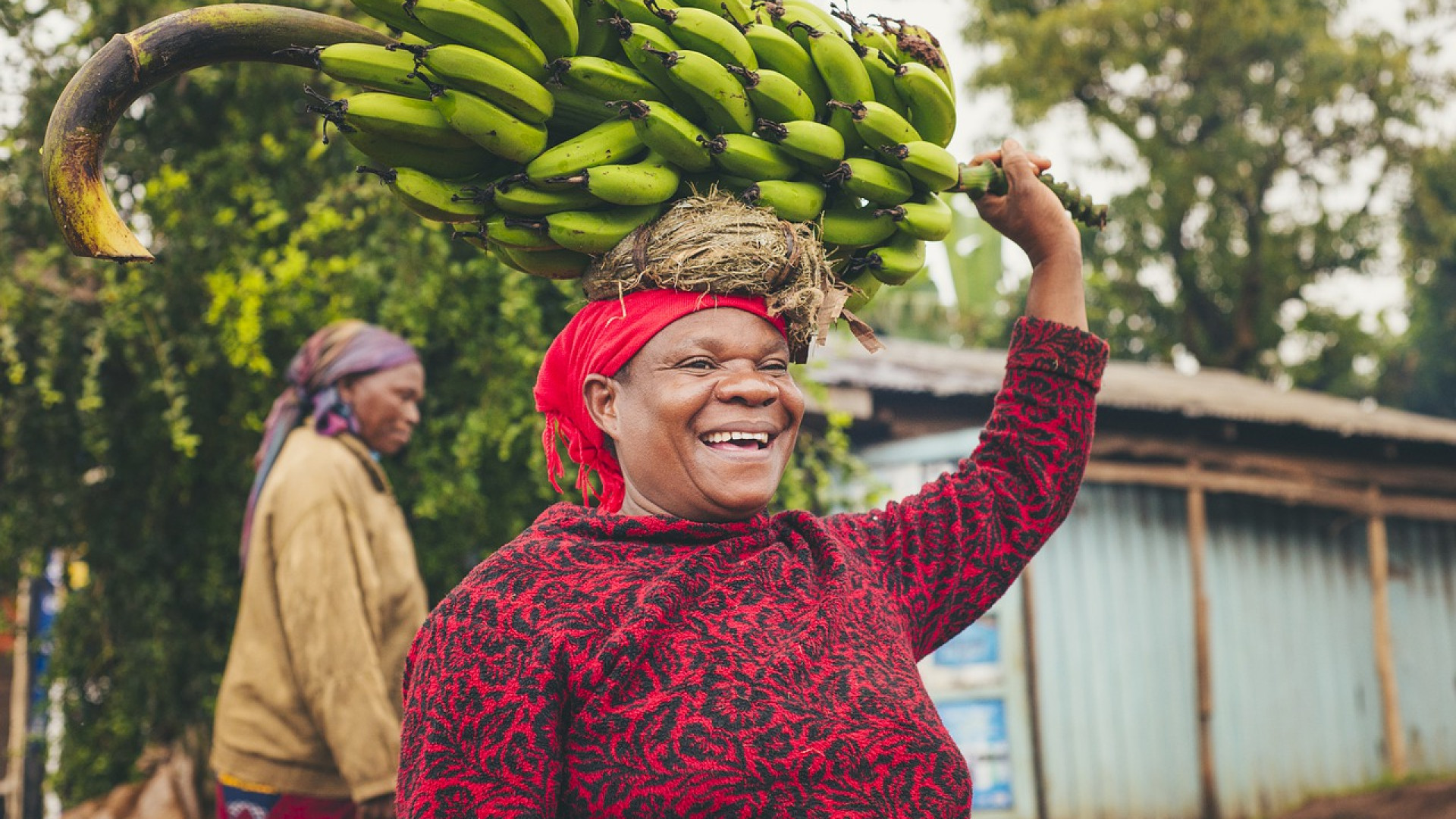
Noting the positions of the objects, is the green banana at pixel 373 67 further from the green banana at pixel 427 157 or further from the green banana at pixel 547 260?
the green banana at pixel 547 260

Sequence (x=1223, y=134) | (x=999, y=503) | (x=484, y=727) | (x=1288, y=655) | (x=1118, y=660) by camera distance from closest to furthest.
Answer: (x=484, y=727)
(x=999, y=503)
(x=1118, y=660)
(x=1288, y=655)
(x=1223, y=134)

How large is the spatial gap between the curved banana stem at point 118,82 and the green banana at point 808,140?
23.1 inches

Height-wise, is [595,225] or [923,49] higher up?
[923,49]

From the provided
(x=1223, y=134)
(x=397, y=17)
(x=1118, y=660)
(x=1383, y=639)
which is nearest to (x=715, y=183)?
(x=397, y=17)

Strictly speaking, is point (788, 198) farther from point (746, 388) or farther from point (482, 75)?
point (482, 75)

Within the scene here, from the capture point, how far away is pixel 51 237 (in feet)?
18.8

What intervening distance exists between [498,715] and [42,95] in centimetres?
494

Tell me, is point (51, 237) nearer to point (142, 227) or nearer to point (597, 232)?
point (142, 227)

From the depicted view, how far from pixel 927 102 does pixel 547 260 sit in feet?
2.24

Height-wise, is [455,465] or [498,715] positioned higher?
[455,465]

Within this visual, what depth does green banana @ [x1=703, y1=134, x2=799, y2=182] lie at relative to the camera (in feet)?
6.40

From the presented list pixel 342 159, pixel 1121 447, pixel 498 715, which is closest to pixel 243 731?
pixel 498 715

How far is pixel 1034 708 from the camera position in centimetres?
758

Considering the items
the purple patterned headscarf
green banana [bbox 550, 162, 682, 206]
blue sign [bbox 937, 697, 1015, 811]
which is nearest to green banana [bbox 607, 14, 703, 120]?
green banana [bbox 550, 162, 682, 206]
